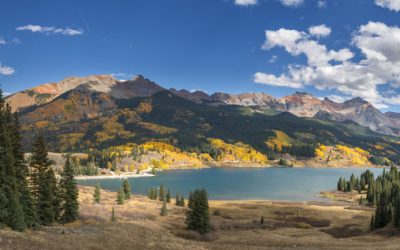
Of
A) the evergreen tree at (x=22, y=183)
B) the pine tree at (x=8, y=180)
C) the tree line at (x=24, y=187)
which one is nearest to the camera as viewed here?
the pine tree at (x=8, y=180)

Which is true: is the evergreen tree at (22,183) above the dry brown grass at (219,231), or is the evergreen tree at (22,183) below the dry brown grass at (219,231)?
above


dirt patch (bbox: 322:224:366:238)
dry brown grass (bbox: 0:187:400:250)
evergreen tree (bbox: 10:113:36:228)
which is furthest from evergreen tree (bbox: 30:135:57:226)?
dirt patch (bbox: 322:224:366:238)

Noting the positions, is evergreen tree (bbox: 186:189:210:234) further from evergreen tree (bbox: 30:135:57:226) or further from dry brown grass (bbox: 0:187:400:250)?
evergreen tree (bbox: 30:135:57:226)

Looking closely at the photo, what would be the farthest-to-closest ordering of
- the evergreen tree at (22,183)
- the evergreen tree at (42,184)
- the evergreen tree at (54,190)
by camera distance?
the evergreen tree at (54,190) → the evergreen tree at (42,184) → the evergreen tree at (22,183)

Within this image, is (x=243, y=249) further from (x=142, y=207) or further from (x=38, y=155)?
(x=142, y=207)

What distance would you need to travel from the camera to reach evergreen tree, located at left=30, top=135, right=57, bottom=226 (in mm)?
62641

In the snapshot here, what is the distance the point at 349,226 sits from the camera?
350 feet

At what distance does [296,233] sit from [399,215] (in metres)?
25.4

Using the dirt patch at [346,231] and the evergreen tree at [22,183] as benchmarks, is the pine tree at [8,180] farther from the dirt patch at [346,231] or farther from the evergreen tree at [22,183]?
the dirt patch at [346,231]

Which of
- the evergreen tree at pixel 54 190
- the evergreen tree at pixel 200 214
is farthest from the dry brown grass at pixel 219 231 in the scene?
the evergreen tree at pixel 54 190

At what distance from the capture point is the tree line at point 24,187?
45.3 meters

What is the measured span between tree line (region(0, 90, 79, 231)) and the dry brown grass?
3010 mm

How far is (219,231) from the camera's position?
293 ft

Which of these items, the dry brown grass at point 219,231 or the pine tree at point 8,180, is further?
the pine tree at point 8,180
